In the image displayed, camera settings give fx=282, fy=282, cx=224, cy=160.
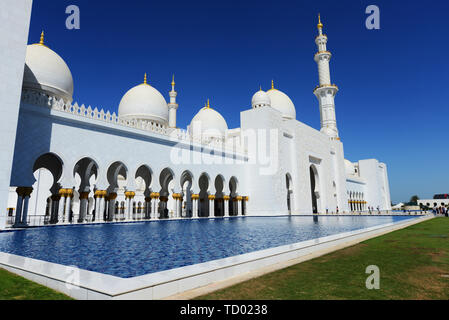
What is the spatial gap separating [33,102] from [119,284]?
1201 cm

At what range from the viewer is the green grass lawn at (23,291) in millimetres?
2590

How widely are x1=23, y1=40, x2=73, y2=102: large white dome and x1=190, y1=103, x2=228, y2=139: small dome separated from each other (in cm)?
1245

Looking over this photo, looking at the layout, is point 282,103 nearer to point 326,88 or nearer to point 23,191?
point 326,88

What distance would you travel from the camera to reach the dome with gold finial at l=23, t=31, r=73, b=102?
46.9 ft

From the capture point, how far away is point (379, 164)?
148ft

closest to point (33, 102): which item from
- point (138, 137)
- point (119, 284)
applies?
point (138, 137)

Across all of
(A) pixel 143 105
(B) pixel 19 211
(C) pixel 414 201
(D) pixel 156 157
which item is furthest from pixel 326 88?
(C) pixel 414 201

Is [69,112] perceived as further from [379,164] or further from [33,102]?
[379,164]

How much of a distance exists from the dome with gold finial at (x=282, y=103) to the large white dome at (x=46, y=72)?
61.4 ft

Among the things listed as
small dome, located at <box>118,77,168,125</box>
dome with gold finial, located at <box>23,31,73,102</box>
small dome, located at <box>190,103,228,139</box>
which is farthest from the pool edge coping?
small dome, located at <box>190,103,228,139</box>

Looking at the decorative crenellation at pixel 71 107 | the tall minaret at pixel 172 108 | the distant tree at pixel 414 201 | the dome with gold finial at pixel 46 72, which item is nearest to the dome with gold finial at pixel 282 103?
the tall minaret at pixel 172 108

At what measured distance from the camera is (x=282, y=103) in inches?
1138

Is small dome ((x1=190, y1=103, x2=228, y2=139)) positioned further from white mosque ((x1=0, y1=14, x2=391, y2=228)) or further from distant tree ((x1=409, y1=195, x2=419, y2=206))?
distant tree ((x1=409, y1=195, x2=419, y2=206))
